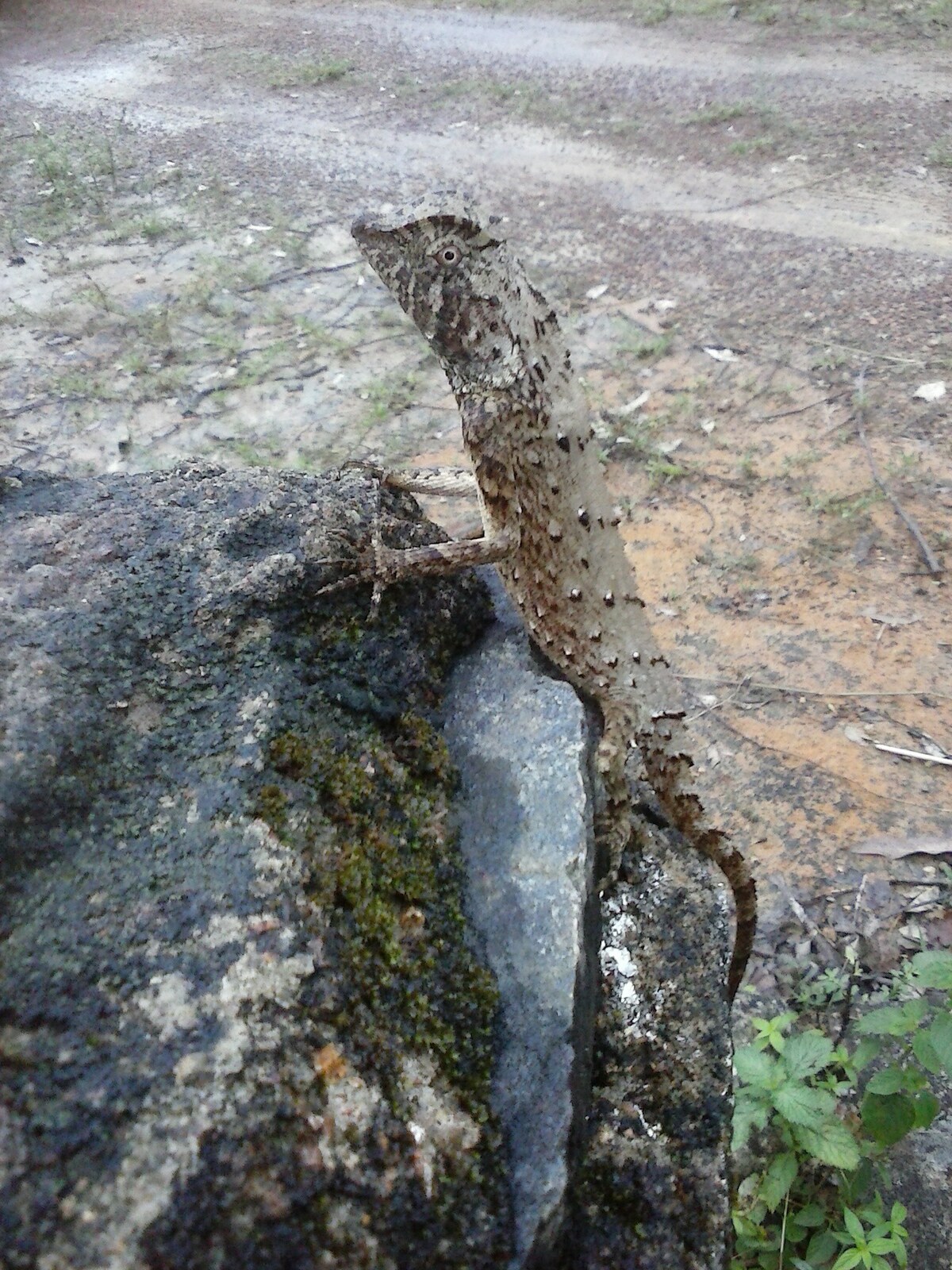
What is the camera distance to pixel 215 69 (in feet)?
38.0

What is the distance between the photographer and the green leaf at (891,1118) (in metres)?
2.45

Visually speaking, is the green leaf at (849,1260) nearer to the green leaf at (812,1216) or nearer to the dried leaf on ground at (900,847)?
the green leaf at (812,1216)

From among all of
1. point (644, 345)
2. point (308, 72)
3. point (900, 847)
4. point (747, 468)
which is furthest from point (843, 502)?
point (308, 72)

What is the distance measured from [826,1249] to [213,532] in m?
2.46

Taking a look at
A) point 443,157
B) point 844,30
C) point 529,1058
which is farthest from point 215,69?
point 529,1058

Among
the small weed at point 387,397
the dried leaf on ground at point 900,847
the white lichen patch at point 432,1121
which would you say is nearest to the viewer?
the white lichen patch at point 432,1121

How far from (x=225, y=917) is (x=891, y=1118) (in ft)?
6.29

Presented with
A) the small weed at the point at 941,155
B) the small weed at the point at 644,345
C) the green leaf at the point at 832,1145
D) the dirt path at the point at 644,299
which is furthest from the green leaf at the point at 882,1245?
the small weed at the point at 941,155

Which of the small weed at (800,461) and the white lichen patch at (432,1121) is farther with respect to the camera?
the small weed at (800,461)

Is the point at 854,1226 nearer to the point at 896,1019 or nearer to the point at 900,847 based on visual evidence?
the point at 896,1019

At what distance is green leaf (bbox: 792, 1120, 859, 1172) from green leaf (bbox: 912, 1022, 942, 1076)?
33 cm

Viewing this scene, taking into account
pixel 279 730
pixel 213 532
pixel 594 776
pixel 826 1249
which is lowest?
pixel 826 1249

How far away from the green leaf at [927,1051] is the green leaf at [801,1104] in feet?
0.93

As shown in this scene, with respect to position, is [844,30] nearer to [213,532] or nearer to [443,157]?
[443,157]
